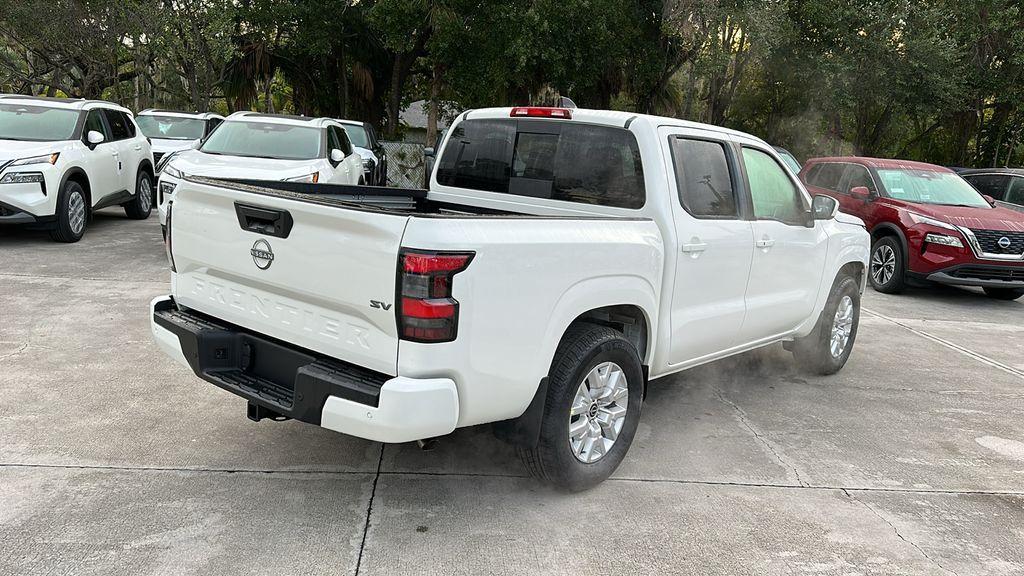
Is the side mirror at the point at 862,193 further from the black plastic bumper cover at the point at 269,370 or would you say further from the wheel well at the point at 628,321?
the black plastic bumper cover at the point at 269,370

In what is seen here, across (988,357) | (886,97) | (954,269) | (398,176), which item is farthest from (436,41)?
(988,357)

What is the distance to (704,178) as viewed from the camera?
447 centimetres

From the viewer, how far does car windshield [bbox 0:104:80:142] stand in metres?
9.72

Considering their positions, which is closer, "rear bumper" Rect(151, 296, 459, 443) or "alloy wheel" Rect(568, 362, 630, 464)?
"rear bumper" Rect(151, 296, 459, 443)

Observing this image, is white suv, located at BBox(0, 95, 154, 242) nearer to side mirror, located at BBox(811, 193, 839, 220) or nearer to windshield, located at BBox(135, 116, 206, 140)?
windshield, located at BBox(135, 116, 206, 140)

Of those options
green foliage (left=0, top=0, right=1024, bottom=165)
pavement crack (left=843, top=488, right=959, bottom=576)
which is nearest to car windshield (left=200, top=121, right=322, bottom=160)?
pavement crack (left=843, top=488, right=959, bottom=576)

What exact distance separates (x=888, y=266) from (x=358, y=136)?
36.2 feet

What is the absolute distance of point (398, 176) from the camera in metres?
21.4

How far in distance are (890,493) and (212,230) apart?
3.65 metres

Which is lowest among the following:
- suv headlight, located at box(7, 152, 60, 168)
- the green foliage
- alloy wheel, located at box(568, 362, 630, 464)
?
alloy wheel, located at box(568, 362, 630, 464)

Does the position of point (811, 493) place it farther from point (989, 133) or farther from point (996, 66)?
point (989, 133)

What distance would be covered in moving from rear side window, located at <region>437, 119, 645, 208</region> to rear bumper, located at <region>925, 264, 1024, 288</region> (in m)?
6.97

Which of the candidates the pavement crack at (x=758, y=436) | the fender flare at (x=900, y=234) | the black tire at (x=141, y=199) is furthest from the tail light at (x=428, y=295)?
the black tire at (x=141, y=199)

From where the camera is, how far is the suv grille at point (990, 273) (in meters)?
9.39
